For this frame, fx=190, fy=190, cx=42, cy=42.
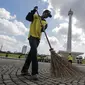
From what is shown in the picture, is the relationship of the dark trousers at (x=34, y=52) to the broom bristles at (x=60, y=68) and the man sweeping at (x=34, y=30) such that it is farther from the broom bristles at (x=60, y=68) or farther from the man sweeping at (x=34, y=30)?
the broom bristles at (x=60, y=68)

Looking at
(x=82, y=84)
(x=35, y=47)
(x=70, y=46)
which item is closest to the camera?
(x=82, y=84)

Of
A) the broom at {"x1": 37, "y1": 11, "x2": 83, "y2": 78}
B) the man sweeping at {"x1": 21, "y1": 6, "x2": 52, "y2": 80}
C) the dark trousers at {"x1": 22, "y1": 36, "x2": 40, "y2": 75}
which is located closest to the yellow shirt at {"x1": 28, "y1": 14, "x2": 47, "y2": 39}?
the man sweeping at {"x1": 21, "y1": 6, "x2": 52, "y2": 80}

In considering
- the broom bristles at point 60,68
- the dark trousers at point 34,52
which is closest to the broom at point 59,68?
the broom bristles at point 60,68

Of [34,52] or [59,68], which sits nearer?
[34,52]

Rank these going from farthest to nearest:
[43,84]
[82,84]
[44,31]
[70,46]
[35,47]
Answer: [70,46] → [44,31] → [35,47] → [82,84] → [43,84]

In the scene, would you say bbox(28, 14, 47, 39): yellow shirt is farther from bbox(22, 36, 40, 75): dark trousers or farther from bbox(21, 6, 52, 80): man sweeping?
bbox(22, 36, 40, 75): dark trousers

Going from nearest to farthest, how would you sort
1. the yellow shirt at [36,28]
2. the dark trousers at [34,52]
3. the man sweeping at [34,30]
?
the dark trousers at [34,52] → the man sweeping at [34,30] → the yellow shirt at [36,28]

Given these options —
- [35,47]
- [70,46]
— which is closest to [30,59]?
[35,47]

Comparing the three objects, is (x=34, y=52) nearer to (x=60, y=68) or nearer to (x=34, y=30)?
(x=34, y=30)

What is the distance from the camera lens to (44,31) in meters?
5.26

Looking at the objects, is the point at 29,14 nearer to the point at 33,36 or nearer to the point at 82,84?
the point at 33,36

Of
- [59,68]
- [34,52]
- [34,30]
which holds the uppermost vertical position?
[34,30]

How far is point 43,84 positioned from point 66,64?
134 centimetres

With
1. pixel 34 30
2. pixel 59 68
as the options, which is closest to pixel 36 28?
pixel 34 30
